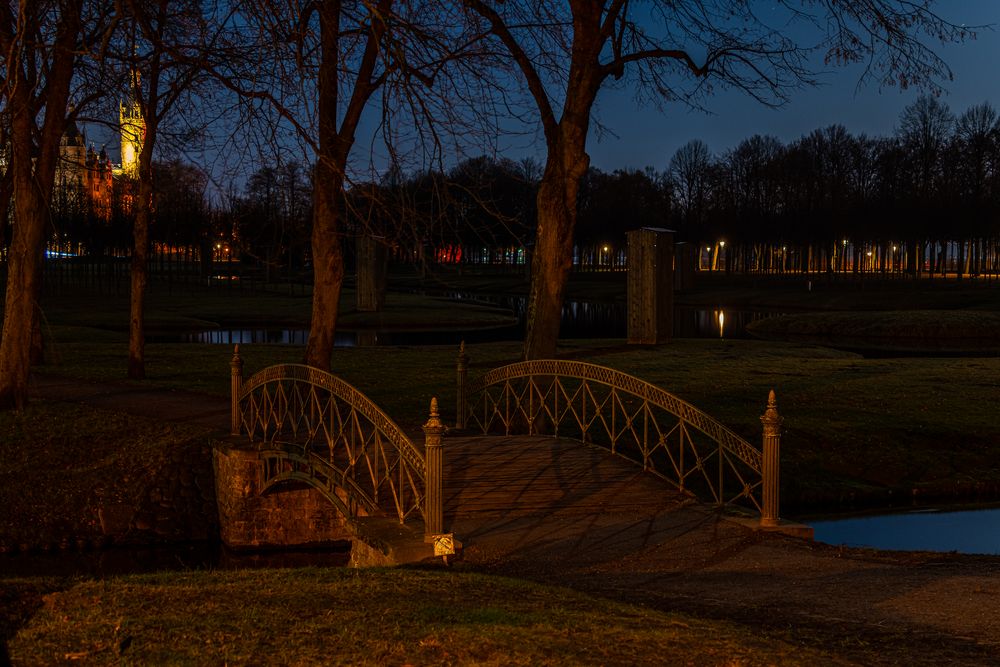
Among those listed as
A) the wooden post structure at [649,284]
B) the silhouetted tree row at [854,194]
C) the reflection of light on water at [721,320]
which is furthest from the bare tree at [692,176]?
the wooden post structure at [649,284]

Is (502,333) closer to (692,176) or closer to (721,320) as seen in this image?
(721,320)

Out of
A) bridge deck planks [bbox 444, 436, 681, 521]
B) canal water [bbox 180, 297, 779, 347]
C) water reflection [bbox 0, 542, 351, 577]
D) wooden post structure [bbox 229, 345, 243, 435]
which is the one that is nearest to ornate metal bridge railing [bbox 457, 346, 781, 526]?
bridge deck planks [bbox 444, 436, 681, 521]

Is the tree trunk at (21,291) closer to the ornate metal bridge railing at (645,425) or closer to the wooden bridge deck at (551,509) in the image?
the ornate metal bridge railing at (645,425)

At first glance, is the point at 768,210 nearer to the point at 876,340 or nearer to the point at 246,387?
the point at 876,340

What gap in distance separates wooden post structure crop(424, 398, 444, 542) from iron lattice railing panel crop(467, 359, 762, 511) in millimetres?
2744

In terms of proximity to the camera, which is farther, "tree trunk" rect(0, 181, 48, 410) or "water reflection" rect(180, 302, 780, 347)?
"water reflection" rect(180, 302, 780, 347)

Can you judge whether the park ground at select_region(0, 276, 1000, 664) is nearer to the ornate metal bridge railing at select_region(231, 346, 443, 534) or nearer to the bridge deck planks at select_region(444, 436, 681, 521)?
the ornate metal bridge railing at select_region(231, 346, 443, 534)

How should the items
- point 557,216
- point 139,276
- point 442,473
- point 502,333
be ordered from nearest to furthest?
point 442,473
point 557,216
point 139,276
point 502,333

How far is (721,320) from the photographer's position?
52438mm

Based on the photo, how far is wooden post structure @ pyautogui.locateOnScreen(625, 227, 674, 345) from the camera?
32.0 meters

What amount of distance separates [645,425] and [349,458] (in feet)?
10.7

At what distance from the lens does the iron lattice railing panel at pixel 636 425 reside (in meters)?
10.5

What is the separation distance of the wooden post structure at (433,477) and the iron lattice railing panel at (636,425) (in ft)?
9.00

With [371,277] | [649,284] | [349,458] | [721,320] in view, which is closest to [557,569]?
[349,458]
